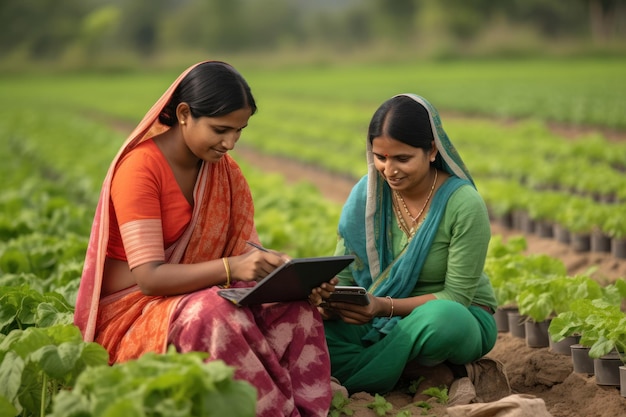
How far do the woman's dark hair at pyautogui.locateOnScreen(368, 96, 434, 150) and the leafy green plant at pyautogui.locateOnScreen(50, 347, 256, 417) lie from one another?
1583 millimetres

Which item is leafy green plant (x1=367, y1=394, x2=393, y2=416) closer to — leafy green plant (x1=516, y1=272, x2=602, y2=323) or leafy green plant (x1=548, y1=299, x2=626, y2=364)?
leafy green plant (x1=548, y1=299, x2=626, y2=364)

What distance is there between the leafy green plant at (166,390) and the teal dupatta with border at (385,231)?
1.58m

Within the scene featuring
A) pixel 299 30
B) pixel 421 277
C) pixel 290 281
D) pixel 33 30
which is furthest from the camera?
pixel 299 30

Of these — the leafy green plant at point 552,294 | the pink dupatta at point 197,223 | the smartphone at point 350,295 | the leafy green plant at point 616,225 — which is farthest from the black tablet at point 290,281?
the leafy green plant at point 616,225

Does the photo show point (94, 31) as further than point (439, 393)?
Yes

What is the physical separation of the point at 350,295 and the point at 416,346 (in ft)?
1.36

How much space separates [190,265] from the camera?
3684 millimetres

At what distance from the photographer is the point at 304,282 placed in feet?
11.9

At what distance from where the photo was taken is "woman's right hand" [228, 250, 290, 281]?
359 cm

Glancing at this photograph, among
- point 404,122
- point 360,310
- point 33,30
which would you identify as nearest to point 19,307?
point 360,310

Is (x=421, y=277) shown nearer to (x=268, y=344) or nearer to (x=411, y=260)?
(x=411, y=260)

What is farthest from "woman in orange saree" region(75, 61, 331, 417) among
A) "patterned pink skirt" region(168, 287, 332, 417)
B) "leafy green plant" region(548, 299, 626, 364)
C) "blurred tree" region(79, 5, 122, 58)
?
"blurred tree" region(79, 5, 122, 58)

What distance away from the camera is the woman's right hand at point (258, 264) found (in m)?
3.59

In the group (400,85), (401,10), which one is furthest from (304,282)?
(401,10)
